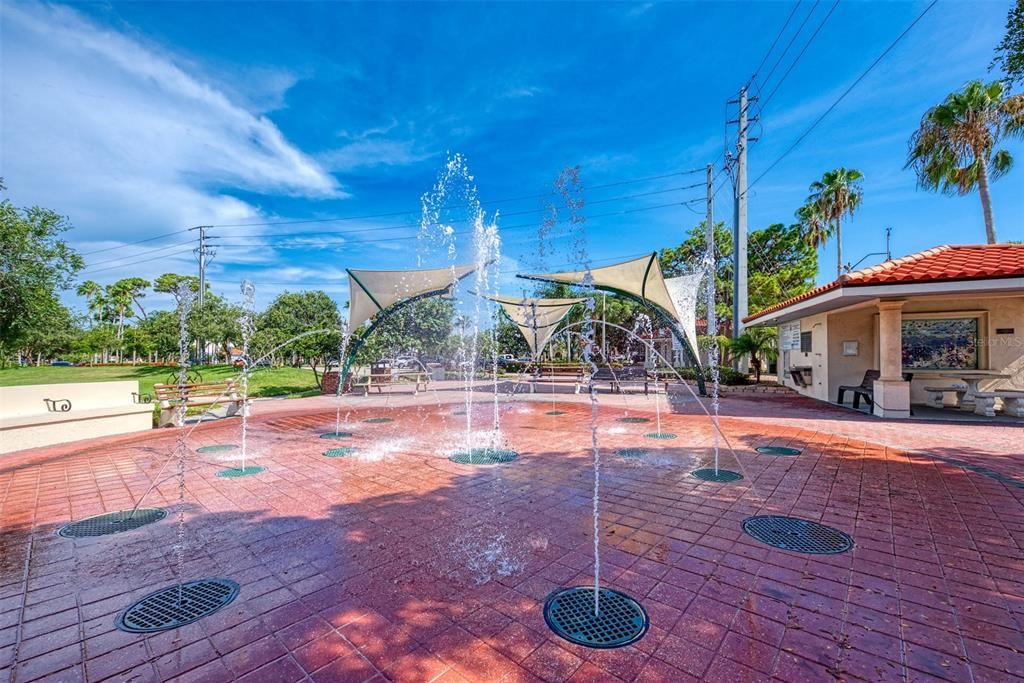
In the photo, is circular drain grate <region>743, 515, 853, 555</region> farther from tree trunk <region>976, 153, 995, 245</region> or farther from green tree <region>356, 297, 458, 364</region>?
tree trunk <region>976, 153, 995, 245</region>

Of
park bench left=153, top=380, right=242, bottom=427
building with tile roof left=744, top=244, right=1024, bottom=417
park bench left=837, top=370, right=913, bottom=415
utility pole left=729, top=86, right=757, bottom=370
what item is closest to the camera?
building with tile roof left=744, top=244, right=1024, bottom=417

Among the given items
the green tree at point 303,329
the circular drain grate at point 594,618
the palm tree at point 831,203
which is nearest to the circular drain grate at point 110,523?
the circular drain grate at point 594,618

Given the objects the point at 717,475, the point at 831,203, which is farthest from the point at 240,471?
the point at 831,203

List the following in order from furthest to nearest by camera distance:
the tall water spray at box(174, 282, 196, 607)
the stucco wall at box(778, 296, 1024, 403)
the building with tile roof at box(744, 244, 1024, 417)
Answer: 1. the stucco wall at box(778, 296, 1024, 403)
2. the building with tile roof at box(744, 244, 1024, 417)
3. the tall water spray at box(174, 282, 196, 607)

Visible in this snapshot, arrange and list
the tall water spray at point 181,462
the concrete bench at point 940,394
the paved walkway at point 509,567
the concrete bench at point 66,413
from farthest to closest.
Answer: the concrete bench at point 940,394 → the concrete bench at point 66,413 → the tall water spray at point 181,462 → the paved walkway at point 509,567

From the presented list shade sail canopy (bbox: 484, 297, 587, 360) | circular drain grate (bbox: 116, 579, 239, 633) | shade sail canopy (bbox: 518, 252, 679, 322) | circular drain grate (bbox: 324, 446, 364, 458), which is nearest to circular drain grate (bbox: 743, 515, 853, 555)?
circular drain grate (bbox: 116, 579, 239, 633)

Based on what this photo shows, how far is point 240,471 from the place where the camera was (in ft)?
17.6

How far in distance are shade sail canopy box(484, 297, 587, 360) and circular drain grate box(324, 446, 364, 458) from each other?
12.1 m

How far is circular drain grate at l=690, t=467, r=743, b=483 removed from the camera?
4.96 metres

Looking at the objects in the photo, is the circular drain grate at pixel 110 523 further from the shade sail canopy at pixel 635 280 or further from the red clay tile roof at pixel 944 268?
the red clay tile roof at pixel 944 268

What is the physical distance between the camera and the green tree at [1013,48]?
5832 millimetres

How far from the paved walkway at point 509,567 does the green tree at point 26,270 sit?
9596mm

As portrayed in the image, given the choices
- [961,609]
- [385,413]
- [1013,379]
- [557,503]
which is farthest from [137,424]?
[1013,379]

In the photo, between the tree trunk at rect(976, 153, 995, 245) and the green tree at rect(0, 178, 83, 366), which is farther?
the tree trunk at rect(976, 153, 995, 245)
